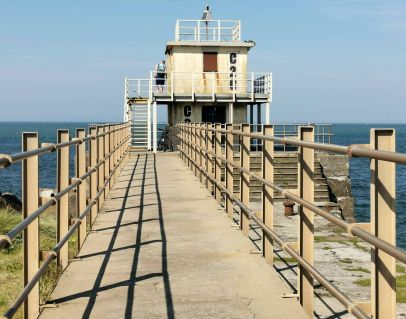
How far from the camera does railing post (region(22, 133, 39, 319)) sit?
4.75 metres

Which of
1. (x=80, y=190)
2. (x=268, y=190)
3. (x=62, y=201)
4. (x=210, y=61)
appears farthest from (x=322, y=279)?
(x=210, y=61)

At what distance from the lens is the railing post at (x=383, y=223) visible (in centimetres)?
356

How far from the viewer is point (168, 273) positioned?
20.7ft

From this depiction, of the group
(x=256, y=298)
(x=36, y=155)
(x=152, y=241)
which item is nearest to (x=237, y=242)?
(x=152, y=241)

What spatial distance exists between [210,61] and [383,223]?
105 feet

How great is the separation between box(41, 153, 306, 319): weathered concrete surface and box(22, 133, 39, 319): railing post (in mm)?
345

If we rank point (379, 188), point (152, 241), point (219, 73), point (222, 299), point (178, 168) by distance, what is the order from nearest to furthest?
point (379, 188)
point (222, 299)
point (152, 241)
point (178, 168)
point (219, 73)

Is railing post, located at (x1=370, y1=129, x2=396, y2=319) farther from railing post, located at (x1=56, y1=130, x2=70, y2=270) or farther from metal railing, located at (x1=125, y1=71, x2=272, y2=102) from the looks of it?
metal railing, located at (x1=125, y1=71, x2=272, y2=102)

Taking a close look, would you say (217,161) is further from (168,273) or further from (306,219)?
(306,219)

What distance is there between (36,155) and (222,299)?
191 cm

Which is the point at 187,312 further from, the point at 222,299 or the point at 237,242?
the point at 237,242

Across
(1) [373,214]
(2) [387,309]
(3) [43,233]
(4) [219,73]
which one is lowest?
(3) [43,233]

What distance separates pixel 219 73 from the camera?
3288 cm

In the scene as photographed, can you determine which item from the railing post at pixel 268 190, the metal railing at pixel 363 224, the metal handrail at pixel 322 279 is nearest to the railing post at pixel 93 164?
the metal handrail at pixel 322 279
